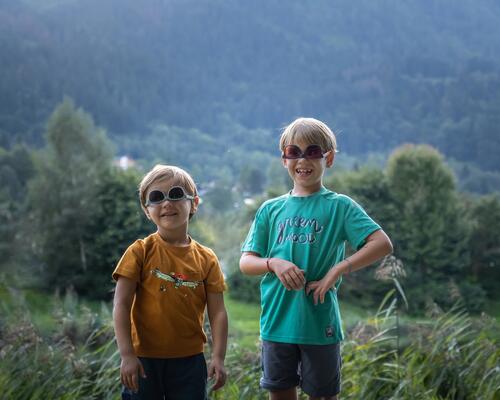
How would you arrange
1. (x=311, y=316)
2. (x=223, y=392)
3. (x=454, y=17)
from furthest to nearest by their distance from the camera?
(x=454, y=17) → (x=223, y=392) → (x=311, y=316)

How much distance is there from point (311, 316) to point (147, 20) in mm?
40516

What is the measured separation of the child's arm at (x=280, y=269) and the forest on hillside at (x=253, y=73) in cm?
2050

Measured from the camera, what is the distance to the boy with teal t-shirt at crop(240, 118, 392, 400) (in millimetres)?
1729

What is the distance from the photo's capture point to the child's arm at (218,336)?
1.70 m

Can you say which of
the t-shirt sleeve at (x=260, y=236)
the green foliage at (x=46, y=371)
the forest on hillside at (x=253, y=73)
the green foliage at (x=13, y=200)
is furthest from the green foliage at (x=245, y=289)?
the t-shirt sleeve at (x=260, y=236)

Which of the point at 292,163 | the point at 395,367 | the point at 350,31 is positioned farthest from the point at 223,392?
the point at 350,31

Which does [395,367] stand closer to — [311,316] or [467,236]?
[311,316]

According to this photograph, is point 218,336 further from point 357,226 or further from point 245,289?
point 245,289

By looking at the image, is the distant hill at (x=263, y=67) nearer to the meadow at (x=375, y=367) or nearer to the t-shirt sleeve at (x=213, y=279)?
the meadow at (x=375, y=367)

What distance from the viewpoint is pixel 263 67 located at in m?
42.7

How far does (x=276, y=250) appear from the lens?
1813 mm

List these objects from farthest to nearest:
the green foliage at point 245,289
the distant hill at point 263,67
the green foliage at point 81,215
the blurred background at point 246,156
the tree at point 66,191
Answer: the distant hill at point 263,67
the green foliage at point 245,289
the tree at point 66,191
the green foliage at point 81,215
the blurred background at point 246,156

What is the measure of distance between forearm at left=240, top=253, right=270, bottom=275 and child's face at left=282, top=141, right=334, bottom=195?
0.87ft

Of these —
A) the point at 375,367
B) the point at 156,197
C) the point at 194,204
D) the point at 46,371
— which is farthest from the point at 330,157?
the point at 46,371
